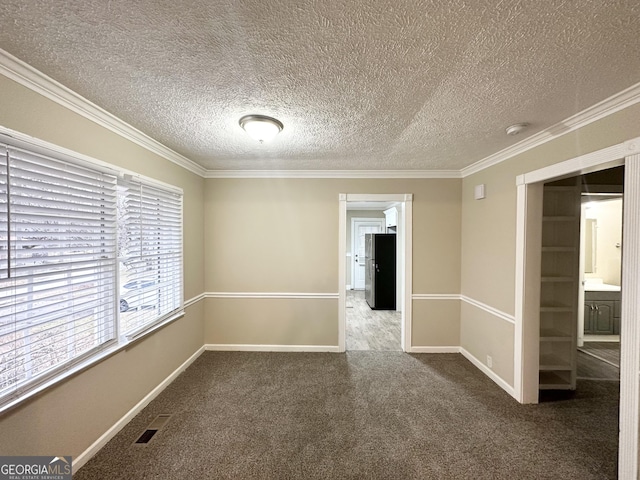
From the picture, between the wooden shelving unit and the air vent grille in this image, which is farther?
the wooden shelving unit

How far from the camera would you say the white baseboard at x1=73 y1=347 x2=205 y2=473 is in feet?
5.63

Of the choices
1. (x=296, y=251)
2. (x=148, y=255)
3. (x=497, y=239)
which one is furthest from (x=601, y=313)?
(x=148, y=255)

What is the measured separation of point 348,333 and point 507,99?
144 inches

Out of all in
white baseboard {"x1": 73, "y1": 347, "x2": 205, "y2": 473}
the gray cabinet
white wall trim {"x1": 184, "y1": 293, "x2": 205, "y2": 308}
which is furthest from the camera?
the gray cabinet

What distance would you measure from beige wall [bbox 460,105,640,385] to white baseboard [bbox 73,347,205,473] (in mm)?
3368

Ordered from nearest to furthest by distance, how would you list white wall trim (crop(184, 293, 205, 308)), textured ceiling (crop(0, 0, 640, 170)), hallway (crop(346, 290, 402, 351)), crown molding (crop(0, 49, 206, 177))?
textured ceiling (crop(0, 0, 640, 170)) → crown molding (crop(0, 49, 206, 177)) → white wall trim (crop(184, 293, 205, 308)) → hallway (crop(346, 290, 402, 351))

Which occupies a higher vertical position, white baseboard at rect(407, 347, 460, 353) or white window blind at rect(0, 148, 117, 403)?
white window blind at rect(0, 148, 117, 403)

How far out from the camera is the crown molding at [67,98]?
1309 mm

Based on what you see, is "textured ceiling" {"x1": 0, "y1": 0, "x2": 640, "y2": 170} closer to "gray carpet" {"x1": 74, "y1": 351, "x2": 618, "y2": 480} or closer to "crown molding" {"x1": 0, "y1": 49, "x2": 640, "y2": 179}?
"crown molding" {"x1": 0, "y1": 49, "x2": 640, "y2": 179}

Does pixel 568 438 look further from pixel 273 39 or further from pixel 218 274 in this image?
pixel 218 274

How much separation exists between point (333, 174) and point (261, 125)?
5.45ft

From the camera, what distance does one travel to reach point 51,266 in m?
1.52

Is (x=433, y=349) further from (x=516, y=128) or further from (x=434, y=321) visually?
(x=516, y=128)

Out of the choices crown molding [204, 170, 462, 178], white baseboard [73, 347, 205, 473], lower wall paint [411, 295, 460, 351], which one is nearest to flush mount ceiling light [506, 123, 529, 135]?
crown molding [204, 170, 462, 178]
